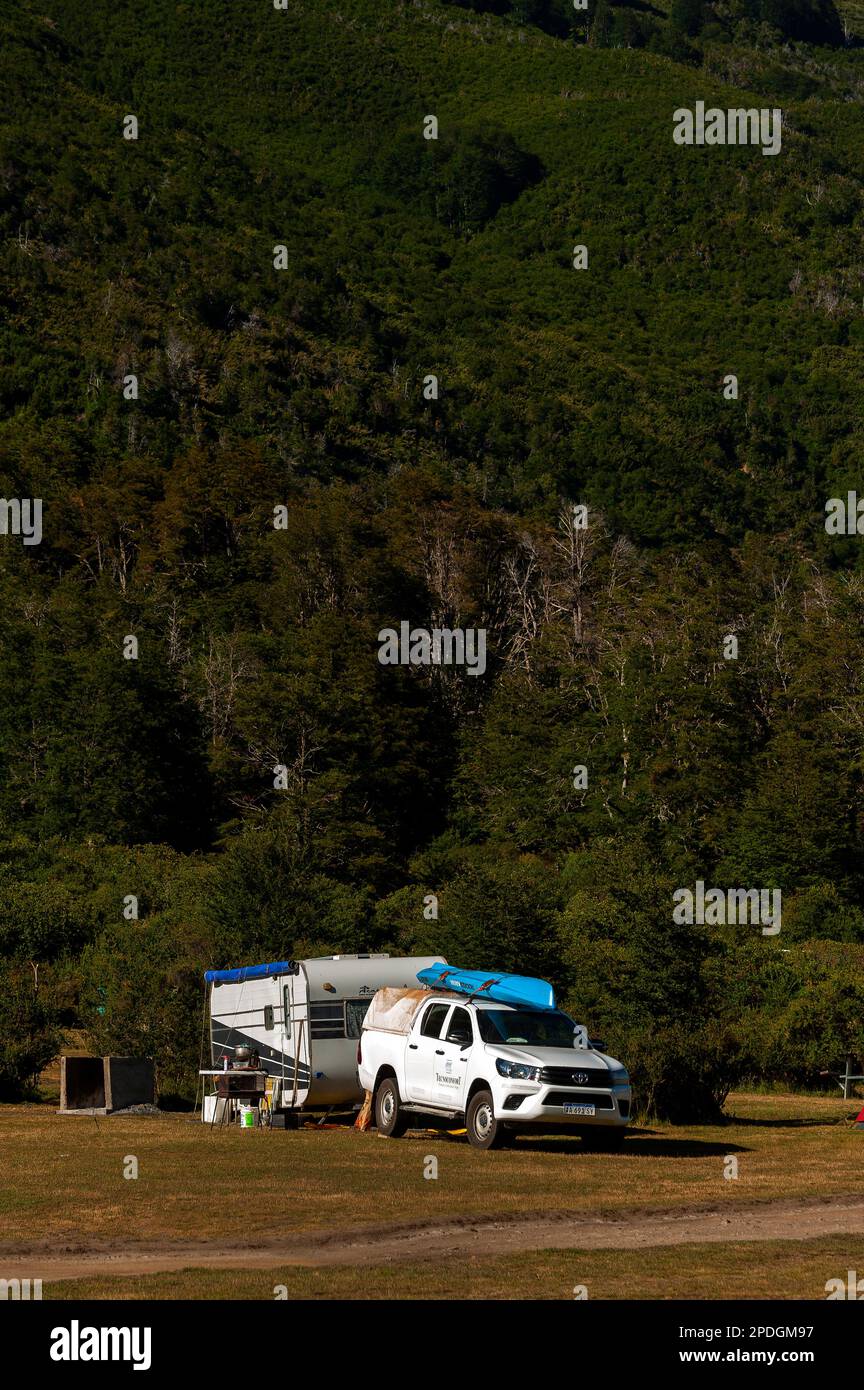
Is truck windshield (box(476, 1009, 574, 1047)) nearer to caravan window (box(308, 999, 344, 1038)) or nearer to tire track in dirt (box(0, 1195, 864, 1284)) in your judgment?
caravan window (box(308, 999, 344, 1038))

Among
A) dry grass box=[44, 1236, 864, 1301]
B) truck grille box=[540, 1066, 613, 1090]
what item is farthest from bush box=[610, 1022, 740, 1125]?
dry grass box=[44, 1236, 864, 1301]

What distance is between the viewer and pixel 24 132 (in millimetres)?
161375

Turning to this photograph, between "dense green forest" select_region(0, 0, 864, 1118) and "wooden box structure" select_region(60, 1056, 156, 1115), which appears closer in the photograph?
"wooden box structure" select_region(60, 1056, 156, 1115)

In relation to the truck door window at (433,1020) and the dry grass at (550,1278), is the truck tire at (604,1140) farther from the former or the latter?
the dry grass at (550,1278)

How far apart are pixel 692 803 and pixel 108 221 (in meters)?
94.3

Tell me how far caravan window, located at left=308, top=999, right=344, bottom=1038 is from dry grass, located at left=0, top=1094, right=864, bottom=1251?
67.8 inches

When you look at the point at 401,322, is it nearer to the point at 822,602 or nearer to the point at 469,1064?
the point at 822,602

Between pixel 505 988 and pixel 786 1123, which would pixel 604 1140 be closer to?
pixel 505 988

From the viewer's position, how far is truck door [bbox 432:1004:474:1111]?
22094 mm

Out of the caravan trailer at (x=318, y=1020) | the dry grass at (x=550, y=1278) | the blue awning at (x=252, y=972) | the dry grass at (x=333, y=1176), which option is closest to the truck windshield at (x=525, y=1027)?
the dry grass at (x=333, y=1176)

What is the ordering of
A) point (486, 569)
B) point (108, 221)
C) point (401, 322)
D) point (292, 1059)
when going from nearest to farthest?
point (292, 1059) → point (486, 569) → point (108, 221) → point (401, 322)

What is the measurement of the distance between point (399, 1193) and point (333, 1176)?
1592 mm

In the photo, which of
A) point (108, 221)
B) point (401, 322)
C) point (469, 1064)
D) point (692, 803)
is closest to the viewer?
point (469, 1064)

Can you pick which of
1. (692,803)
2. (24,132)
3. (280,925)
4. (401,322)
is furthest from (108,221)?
(280,925)
